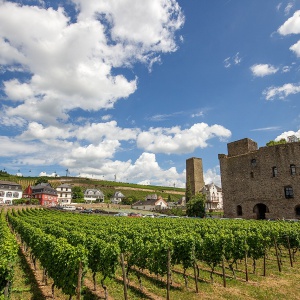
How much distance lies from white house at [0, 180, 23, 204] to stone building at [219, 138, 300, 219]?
234 feet

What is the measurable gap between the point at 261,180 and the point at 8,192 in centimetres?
7905

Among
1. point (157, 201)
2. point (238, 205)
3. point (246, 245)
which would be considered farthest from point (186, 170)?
point (246, 245)

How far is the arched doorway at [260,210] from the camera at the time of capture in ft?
141

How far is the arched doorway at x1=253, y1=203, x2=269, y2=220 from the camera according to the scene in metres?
43.0

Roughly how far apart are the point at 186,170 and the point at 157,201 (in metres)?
20.6

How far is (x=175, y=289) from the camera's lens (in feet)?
37.9

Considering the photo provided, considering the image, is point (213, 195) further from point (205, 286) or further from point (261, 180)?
point (205, 286)

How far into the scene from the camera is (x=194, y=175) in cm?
7475

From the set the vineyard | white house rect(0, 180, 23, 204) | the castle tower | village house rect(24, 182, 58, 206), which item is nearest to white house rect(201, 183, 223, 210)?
the castle tower

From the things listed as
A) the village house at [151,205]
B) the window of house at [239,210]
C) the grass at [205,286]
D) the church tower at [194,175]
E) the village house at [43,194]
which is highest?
the church tower at [194,175]

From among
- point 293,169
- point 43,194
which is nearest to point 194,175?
point 293,169

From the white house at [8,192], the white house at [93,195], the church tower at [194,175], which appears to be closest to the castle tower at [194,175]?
the church tower at [194,175]

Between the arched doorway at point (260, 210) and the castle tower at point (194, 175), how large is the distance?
98.6 feet

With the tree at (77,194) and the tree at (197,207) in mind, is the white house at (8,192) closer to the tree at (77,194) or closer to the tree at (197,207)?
the tree at (77,194)
